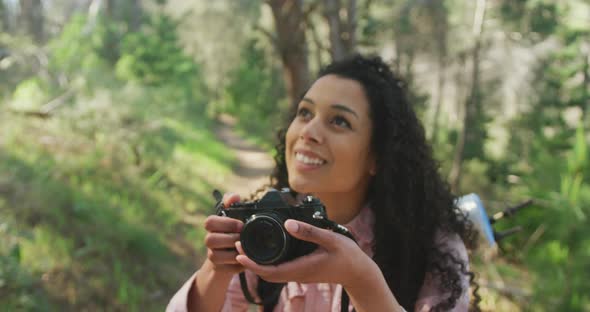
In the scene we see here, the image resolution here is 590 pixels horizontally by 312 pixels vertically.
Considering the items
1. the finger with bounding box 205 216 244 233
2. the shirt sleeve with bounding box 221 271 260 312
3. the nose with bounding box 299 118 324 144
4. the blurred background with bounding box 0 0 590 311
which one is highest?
the nose with bounding box 299 118 324 144

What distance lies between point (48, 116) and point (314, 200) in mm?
6373

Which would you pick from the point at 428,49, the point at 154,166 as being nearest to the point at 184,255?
the point at 154,166

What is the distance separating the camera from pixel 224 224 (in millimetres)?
1285

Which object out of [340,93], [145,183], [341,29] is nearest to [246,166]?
[145,183]

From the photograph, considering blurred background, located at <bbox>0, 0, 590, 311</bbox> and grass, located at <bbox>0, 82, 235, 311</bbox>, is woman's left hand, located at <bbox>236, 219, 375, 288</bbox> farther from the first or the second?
grass, located at <bbox>0, 82, 235, 311</bbox>

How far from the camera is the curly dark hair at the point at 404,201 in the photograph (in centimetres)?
160

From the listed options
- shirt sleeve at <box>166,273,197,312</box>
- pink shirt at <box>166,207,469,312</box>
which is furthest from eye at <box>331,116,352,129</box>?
shirt sleeve at <box>166,273,197,312</box>

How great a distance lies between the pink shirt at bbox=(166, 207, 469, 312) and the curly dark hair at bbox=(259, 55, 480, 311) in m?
0.03

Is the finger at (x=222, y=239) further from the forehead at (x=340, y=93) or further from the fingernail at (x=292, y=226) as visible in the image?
the forehead at (x=340, y=93)

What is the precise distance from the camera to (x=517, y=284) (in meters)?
5.19

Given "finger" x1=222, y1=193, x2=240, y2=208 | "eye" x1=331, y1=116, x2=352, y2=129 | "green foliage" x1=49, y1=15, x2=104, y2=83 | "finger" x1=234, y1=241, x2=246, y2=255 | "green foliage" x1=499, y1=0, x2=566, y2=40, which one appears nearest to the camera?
"finger" x1=234, y1=241, x2=246, y2=255

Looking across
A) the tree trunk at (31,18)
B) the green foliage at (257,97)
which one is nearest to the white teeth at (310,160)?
the tree trunk at (31,18)

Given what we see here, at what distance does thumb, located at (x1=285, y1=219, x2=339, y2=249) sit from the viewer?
111cm

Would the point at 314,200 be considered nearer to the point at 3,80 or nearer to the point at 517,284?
the point at 517,284
